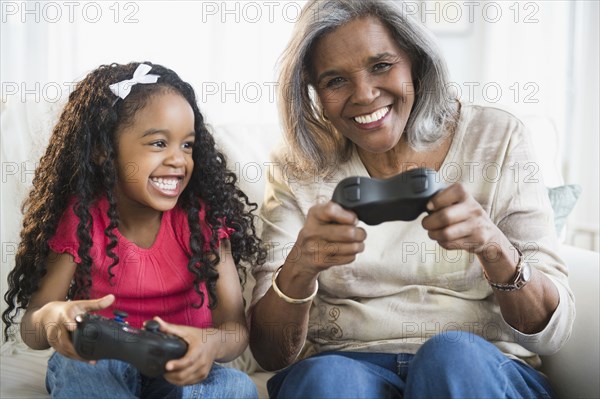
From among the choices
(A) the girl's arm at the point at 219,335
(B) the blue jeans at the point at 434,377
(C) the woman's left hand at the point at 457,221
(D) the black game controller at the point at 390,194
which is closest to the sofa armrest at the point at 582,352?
(B) the blue jeans at the point at 434,377

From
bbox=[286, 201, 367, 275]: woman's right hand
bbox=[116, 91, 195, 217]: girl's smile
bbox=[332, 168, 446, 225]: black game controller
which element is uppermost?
bbox=[116, 91, 195, 217]: girl's smile

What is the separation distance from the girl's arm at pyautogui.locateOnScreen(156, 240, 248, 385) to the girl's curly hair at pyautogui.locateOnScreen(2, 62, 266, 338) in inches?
0.8

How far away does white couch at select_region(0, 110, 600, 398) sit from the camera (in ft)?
4.15

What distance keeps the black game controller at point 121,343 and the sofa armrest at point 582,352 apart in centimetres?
69

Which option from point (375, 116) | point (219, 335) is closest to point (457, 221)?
point (375, 116)

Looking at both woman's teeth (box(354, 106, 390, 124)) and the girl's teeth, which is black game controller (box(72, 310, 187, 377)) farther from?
woman's teeth (box(354, 106, 390, 124))

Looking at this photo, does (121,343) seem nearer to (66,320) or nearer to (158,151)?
(66,320)

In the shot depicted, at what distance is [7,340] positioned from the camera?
5.10 ft

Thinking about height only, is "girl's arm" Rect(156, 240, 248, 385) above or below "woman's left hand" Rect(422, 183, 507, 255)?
below

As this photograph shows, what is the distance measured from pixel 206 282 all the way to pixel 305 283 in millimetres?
231

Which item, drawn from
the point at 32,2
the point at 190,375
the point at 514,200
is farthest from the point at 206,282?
the point at 32,2

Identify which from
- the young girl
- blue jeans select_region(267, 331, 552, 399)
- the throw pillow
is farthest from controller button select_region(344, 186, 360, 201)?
the throw pillow

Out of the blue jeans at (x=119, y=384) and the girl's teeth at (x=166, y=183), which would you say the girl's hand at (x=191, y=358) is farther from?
the girl's teeth at (x=166, y=183)

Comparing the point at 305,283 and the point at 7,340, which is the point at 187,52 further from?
the point at 305,283
